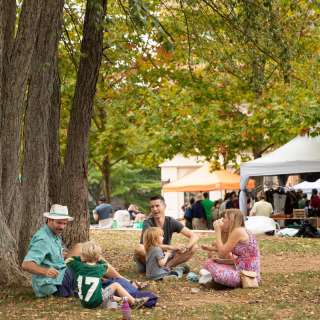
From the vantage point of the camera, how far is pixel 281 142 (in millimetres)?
30406

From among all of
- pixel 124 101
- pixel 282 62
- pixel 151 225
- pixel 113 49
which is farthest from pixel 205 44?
pixel 124 101

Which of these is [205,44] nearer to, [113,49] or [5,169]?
[113,49]

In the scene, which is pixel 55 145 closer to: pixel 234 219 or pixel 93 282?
pixel 234 219

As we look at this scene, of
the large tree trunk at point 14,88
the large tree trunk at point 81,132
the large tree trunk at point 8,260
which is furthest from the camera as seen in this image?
the large tree trunk at point 81,132

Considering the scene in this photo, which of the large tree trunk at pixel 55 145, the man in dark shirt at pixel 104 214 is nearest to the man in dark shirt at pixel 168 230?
the large tree trunk at pixel 55 145

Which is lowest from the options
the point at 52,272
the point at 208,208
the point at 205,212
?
the point at 52,272

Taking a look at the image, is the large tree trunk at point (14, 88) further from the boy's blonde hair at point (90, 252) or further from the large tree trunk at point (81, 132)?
the large tree trunk at point (81, 132)

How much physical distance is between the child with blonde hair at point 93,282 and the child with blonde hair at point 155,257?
282 centimetres

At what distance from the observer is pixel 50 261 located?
9.95 m

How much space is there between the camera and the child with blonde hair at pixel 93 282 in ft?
31.2

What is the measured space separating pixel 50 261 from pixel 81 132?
5430mm

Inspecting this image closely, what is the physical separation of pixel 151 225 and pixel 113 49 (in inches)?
472

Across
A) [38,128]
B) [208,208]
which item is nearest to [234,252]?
[38,128]

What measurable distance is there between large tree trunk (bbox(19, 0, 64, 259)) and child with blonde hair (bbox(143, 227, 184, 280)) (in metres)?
1.59
